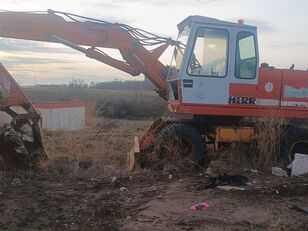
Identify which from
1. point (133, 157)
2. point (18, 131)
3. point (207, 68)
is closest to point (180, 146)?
point (133, 157)

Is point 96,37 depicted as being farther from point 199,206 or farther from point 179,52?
point 199,206

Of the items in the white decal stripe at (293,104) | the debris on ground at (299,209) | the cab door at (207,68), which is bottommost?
the debris on ground at (299,209)

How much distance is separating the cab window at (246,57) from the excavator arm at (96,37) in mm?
1693

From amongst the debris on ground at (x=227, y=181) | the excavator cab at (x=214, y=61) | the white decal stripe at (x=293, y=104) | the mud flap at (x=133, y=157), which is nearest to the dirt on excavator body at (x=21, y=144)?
the mud flap at (x=133, y=157)

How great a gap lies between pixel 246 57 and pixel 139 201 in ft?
16.5

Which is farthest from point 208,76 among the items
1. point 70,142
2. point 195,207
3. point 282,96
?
point 70,142

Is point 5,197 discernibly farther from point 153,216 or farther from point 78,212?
point 153,216

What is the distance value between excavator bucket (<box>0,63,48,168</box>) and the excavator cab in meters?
3.23

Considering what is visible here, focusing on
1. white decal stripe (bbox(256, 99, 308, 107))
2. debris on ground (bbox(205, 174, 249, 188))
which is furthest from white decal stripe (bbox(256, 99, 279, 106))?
debris on ground (bbox(205, 174, 249, 188))

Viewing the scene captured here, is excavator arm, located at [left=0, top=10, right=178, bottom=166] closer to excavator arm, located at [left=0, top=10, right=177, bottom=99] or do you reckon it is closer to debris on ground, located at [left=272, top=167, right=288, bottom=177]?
excavator arm, located at [left=0, top=10, right=177, bottom=99]

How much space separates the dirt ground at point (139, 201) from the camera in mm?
6966

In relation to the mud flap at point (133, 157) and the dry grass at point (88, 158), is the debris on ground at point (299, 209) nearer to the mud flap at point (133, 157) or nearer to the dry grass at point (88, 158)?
the dry grass at point (88, 158)

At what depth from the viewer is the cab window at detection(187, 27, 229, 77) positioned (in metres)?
11.5

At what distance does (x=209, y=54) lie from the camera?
1167cm
